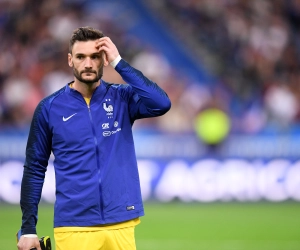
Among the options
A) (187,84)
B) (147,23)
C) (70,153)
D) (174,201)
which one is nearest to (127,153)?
(70,153)

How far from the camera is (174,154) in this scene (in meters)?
12.7

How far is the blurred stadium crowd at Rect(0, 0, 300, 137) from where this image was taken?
14203 mm

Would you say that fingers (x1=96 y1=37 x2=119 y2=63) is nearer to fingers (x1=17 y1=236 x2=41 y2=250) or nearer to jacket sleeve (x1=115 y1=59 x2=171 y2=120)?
jacket sleeve (x1=115 y1=59 x2=171 y2=120)

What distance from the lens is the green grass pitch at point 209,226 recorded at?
9.21m

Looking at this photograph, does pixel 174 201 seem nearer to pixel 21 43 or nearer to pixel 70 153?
pixel 21 43

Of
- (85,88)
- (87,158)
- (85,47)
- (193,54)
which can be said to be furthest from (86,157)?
(193,54)

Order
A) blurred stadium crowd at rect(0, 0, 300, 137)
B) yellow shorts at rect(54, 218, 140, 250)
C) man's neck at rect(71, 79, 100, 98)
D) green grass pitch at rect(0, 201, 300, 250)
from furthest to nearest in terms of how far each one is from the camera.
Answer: blurred stadium crowd at rect(0, 0, 300, 137)
green grass pitch at rect(0, 201, 300, 250)
man's neck at rect(71, 79, 100, 98)
yellow shorts at rect(54, 218, 140, 250)

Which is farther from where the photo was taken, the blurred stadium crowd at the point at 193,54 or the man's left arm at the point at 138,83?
the blurred stadium crowd at the point at 193,54

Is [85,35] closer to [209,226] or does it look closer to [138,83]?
[138,83]

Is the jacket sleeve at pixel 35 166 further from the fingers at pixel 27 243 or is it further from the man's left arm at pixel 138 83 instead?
the man's left arm at pixel 138 83

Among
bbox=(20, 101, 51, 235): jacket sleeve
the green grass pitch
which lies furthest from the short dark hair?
the green grass pitch

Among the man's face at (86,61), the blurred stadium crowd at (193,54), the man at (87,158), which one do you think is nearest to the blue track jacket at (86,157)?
the man at (87,158)

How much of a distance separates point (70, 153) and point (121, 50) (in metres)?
11.1

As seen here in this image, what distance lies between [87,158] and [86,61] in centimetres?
58
